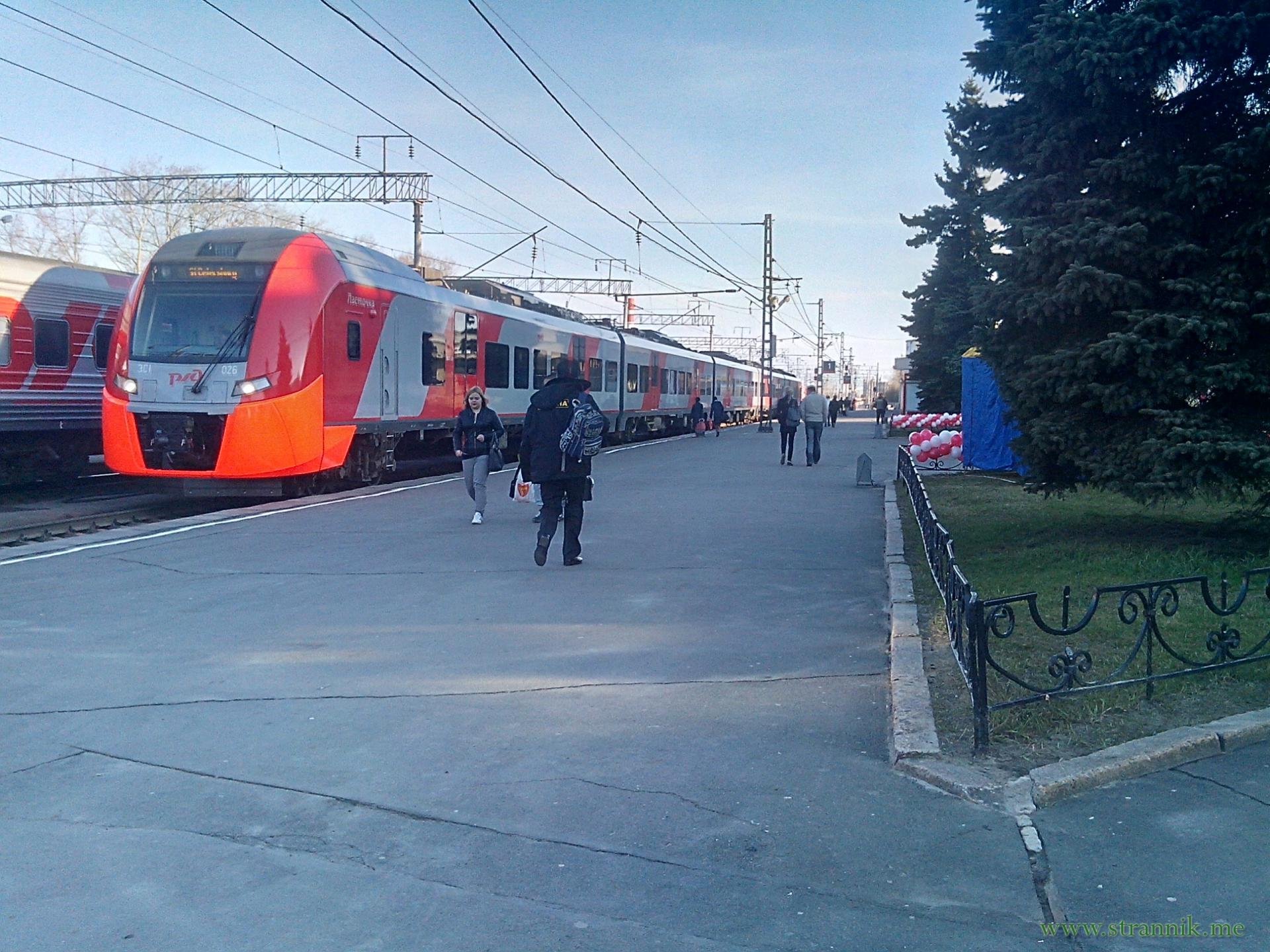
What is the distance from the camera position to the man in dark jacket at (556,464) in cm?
1024

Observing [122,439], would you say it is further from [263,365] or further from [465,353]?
[465,353]

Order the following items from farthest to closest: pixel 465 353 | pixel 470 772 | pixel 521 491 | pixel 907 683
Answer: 1. pixel 465 353
2. pixel 521 491
3. pixel 907 683
4. pixel 470 772

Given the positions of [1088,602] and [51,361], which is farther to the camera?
[51,361]

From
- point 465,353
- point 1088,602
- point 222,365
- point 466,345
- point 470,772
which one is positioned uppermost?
point 466,345

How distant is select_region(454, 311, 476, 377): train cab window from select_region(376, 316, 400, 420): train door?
3052 millimetres

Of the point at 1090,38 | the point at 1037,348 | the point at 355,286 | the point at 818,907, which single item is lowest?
the point at 818,907

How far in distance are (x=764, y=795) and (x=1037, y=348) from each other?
6.53 metres

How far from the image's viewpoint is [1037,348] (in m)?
10.0

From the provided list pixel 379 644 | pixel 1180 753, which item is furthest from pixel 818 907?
pixel 379 644

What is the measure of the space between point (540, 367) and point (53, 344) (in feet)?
36.7

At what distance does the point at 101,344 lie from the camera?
757 inches

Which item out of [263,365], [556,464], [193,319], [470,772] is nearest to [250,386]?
[263,365]

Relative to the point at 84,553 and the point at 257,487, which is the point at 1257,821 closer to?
the point at 84,553

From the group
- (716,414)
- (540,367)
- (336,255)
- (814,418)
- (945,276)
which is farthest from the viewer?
(716,414)
